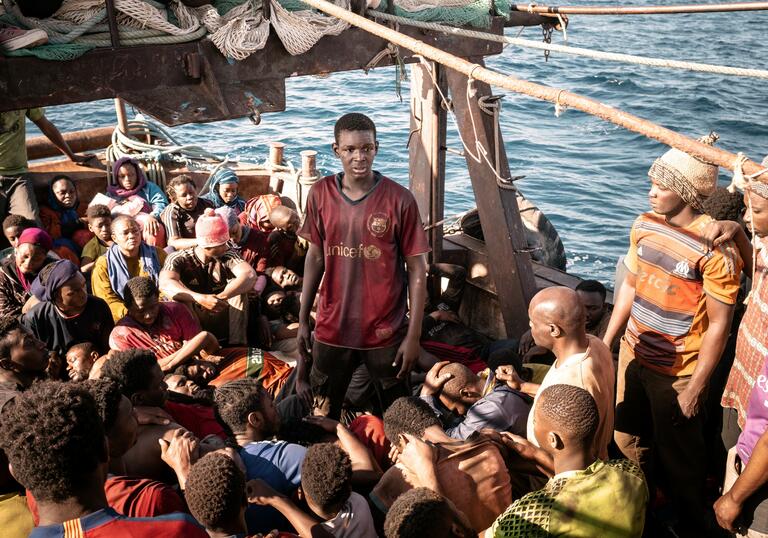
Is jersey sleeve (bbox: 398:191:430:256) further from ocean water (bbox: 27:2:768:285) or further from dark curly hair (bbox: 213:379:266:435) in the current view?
ocean water (bbox: 27:2:768:285)

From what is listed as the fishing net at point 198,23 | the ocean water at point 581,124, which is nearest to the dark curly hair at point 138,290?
the fishing net at point 198,23

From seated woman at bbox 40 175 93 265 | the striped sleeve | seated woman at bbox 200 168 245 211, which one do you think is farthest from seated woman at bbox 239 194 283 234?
seated woman at bbox 40 175 93 265

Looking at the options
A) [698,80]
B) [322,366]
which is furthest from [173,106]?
A: [698,80]

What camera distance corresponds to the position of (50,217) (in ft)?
23.0

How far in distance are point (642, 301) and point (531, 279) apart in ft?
5.55

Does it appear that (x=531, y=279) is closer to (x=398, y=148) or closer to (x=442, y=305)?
(x=442, y=305)

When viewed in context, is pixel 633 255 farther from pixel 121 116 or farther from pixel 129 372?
pixel 121 116

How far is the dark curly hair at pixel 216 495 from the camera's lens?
2738 millimetres

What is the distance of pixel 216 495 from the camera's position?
8.98ft

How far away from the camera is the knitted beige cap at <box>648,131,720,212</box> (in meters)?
3.53

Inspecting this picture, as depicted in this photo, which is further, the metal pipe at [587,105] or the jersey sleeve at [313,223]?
the jersey sleeve at [313,223]

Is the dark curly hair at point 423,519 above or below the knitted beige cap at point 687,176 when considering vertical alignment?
below

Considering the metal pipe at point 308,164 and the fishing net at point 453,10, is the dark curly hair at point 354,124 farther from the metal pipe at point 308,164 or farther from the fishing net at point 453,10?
the metal pipe at point 308,164

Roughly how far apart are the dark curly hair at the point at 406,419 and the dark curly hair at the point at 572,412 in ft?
2.34
